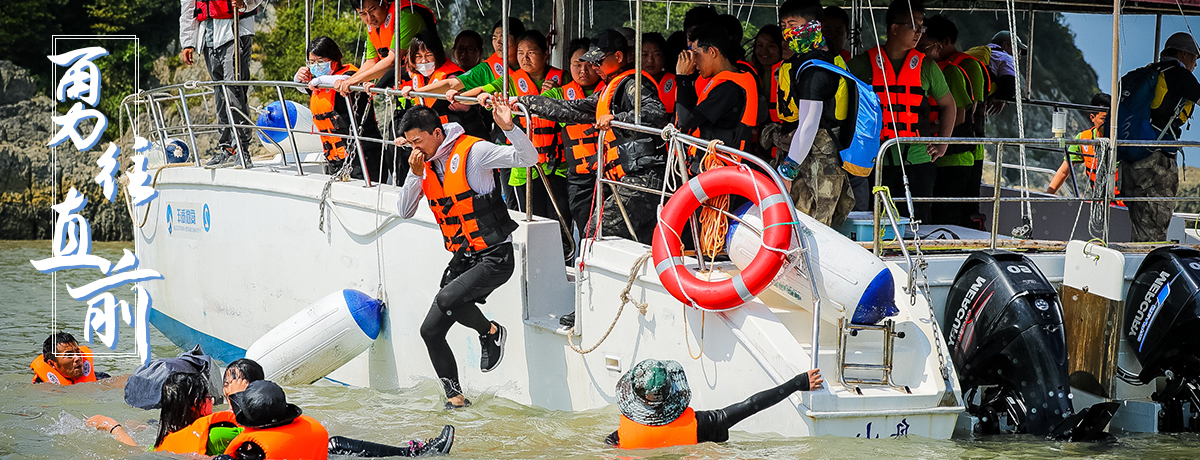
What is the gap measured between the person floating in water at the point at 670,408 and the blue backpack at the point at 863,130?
1509 mm

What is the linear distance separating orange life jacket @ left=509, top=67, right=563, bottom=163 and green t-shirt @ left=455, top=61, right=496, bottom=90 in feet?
1.01

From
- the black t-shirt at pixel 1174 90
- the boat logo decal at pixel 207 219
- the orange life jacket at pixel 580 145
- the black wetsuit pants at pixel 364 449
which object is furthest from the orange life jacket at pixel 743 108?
the boat logo decal at pixel 207 219

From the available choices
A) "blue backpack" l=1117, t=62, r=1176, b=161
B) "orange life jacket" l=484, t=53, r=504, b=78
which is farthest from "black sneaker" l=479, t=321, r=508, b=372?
"blue backpack" l=1117, t=62, r=1176, b=161

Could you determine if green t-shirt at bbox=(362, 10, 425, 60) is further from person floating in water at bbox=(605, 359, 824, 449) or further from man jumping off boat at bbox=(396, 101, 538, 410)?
person floating in water at bbox=(605, 359, 824, 449)

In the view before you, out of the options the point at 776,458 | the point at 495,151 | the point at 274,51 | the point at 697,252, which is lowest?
the point at 776,458

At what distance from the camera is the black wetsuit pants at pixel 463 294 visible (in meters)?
6.21

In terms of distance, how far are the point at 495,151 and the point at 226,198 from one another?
3975 millimetres

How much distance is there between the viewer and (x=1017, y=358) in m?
5.19

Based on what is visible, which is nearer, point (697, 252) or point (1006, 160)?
point (697, 252)

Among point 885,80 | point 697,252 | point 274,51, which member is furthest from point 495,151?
point 274,51

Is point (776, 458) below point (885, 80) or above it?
below

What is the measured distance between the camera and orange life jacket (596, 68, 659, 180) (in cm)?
604

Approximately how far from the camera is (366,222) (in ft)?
25.1

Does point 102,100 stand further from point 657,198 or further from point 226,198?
point 657,198
